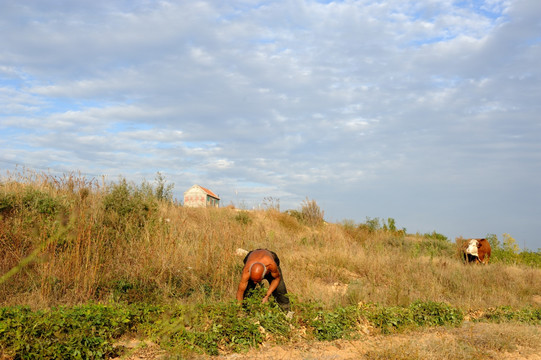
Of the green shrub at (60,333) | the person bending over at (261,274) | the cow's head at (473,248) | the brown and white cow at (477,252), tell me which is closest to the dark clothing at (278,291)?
the person bending over at (261,274)

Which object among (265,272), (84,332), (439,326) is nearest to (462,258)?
(439,326)

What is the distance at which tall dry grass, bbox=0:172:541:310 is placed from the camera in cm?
695

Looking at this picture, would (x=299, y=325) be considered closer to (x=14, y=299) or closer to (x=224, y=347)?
(x=224, y=347)

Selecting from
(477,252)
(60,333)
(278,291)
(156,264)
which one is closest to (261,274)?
(278,291)

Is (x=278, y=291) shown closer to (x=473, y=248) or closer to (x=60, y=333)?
(x=60, y=333)

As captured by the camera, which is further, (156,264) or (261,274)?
(156,264)

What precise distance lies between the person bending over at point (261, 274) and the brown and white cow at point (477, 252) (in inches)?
367

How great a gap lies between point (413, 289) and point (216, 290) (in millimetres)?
4225

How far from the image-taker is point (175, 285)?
24.6ft

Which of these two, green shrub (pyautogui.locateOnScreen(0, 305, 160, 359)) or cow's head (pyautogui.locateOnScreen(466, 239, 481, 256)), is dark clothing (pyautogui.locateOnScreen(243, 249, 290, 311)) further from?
cow's head (pyautogui.locateOnScreen(466, 239, 481, 256))

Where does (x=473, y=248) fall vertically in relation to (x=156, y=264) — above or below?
above

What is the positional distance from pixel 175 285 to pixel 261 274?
2749 millimetres

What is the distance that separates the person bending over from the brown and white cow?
9.31 meters

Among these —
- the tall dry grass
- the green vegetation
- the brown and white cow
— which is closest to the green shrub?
the green vegetation
